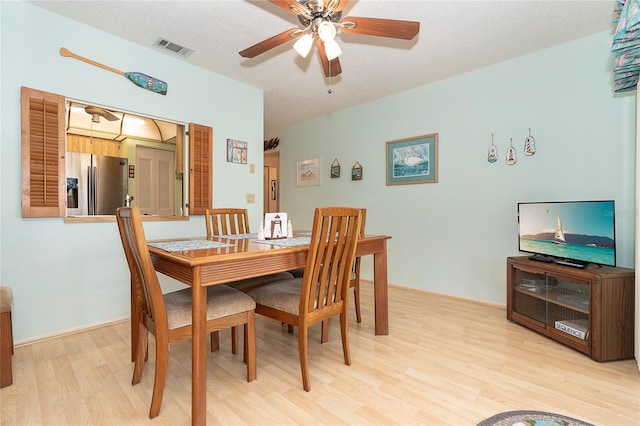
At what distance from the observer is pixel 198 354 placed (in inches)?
52.8

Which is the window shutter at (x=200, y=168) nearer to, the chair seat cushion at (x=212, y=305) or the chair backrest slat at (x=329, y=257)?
the chair seat cushion at (x=212, y=305)

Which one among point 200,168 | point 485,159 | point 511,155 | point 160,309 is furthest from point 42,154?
point 511,155

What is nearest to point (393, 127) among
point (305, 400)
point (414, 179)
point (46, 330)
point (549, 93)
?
point (414, 179)

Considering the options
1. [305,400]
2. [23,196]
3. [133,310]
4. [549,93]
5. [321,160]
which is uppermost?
[549,93]

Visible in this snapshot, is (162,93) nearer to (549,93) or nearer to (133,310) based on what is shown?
(133,310)

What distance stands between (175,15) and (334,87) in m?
1.84

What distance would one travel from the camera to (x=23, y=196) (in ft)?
7.04

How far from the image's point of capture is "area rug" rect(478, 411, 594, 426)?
53.7 inches

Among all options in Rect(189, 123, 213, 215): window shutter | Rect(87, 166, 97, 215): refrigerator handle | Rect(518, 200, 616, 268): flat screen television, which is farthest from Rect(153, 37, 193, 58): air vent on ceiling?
Rect(518, 200, 616, 268): flat screen television

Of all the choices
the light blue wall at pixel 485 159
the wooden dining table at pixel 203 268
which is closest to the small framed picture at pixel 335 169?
the light blue wall at pixel 485 159

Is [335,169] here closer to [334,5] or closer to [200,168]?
[200,168]

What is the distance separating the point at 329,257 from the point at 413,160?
2.42 metres

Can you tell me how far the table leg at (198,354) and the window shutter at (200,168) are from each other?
196 centimetres

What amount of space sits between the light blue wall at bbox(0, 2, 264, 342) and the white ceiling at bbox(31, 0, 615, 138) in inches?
5.8
